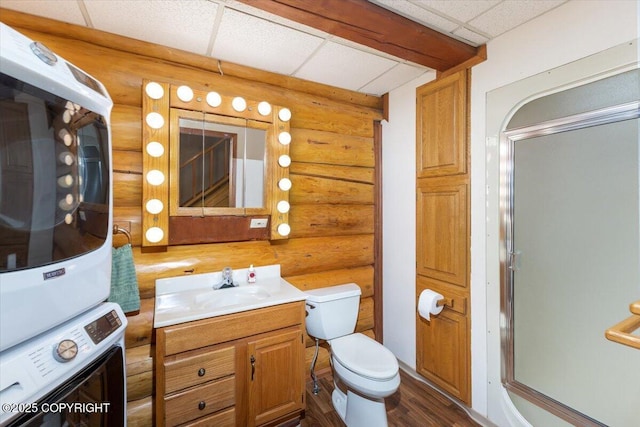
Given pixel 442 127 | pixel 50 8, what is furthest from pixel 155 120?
pixel 442 127

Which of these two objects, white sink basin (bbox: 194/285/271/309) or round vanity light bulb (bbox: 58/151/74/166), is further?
white sink basin (bbox: 194/285/271/309)

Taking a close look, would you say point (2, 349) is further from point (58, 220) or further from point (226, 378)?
point (226, 378)

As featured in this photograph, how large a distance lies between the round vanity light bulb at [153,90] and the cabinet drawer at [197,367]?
1.46 meters

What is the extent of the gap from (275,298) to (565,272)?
5.19ft

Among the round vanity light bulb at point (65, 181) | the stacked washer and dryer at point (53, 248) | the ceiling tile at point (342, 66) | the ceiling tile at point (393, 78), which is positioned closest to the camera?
the stacked washer and dryer at point (53, 248)

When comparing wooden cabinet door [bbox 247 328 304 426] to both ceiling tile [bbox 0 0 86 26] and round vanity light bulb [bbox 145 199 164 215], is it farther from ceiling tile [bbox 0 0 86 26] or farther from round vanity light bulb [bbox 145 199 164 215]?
ceiling tile [bbox 0 0 86 26]

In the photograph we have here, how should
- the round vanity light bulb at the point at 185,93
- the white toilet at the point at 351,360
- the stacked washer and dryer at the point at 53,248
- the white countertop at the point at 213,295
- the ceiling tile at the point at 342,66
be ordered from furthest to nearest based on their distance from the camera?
the ceiling tile at the point at 342,66 → the round vanity light bulb at the point at 185,93 → the white toilet at the point at 351,360 → the white countertop at the point at 213,295 → the stacked washer and dryer at the point at 53,248

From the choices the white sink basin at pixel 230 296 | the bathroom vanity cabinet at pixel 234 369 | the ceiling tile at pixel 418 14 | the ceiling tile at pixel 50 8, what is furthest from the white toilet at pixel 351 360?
the ceiling tile at pixel 50 8

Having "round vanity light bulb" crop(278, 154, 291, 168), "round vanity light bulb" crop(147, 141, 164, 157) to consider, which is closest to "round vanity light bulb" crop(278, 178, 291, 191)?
"round vanity light bulb" crop(278, 154, 291, 168)

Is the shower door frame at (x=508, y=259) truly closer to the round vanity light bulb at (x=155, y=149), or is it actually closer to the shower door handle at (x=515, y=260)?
the shower door handle at (x=515, y=260)

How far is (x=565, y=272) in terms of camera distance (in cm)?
147

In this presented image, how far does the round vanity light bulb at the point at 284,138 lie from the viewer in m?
2.06

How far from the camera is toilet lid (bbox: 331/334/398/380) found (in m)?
1.60

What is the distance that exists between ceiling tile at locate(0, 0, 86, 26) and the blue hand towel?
4.04 feet
